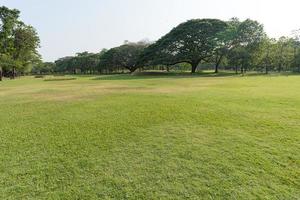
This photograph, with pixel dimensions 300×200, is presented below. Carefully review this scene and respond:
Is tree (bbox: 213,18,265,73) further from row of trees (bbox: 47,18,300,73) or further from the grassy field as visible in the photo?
the grassy field

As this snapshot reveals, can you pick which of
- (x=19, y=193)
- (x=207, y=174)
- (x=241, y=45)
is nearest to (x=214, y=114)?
(x=207, y=174)

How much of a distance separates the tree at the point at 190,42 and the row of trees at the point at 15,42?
26.3 m

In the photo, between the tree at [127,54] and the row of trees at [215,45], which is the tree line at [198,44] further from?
the tree at [127,54]

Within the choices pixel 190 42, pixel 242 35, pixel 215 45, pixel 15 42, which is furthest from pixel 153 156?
pixel 15 42

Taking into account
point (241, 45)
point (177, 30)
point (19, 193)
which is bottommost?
point (19, 193)

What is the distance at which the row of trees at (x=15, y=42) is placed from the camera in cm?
4109

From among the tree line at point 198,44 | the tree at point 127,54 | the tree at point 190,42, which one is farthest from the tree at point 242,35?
the tree at point 127,54

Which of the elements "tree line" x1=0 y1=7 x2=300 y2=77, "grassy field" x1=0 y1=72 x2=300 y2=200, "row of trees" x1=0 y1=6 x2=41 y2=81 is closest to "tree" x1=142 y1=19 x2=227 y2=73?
"tree line" x1=0 y1=7 x2=300 y2=77

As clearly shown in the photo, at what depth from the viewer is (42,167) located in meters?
4.57

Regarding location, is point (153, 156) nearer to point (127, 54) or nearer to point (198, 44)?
point (198, 44)

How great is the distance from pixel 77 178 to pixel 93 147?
1.45 meters

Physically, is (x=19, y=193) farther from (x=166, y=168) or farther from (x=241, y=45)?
(x=241, y=45)

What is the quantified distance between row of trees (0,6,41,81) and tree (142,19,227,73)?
1036 inches

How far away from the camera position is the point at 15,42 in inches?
1918
